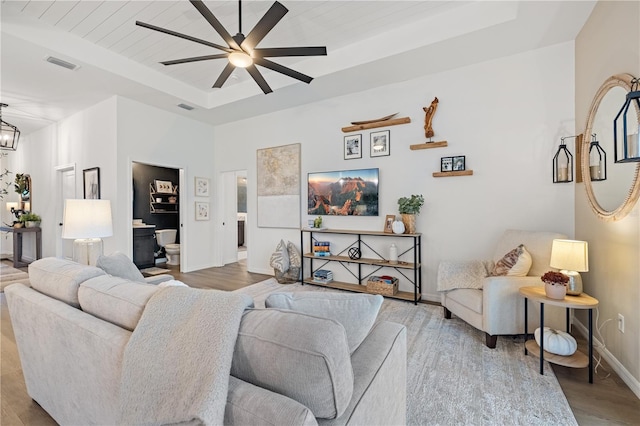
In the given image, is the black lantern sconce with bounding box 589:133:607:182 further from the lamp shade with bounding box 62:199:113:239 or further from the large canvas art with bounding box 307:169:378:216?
the lamp shade with bounding box 62:199:113:239

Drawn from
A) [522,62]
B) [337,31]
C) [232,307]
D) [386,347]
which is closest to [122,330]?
[232,307]

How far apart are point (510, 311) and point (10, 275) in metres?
7.86

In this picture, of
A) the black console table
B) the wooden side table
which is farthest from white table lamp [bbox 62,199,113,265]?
the black console table

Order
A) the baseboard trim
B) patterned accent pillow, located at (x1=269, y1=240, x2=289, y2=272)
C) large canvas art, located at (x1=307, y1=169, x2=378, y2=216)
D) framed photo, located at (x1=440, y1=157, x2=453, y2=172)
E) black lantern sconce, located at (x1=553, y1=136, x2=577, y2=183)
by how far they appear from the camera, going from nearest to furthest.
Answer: the baseboard trim → black lantern sconce, located at (x1=553, y1=136, x2=577, y2=183) → framed photo, located at (x1=440, y1=157, x2=453, y2=172) → large canvas art, located at (x1=307, y1=169, x2=378, y2=216) → patterned accent pillow, located at (x1=269, y1=240, x2=289, y2=272)

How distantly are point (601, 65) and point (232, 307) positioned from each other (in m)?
3.50

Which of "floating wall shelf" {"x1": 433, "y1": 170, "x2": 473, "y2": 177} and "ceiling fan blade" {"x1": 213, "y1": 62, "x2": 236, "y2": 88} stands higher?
"ceiling fan blade" {"x1": 213, "y1": 62, "x2": 236, "y2": 88}

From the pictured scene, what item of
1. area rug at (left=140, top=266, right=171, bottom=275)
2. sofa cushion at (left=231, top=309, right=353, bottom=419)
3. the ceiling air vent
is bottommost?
area rug at (left=140, top=266, right=171, bottom=275)

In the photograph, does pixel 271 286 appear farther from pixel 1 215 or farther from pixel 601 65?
pixel 1 215

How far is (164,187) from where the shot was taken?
6.95m

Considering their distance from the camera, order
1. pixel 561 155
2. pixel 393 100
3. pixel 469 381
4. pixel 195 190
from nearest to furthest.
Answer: pixel 469 381 < pixel 561 155 < pixel 393 100 < pixel 195 190

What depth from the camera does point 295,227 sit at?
498 cm

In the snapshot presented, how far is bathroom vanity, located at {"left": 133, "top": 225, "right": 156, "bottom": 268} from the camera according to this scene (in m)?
5.62

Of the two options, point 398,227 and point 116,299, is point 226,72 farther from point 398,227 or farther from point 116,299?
point 398,227

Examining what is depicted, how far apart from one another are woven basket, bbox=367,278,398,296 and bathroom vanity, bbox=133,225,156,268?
4.52 metres
